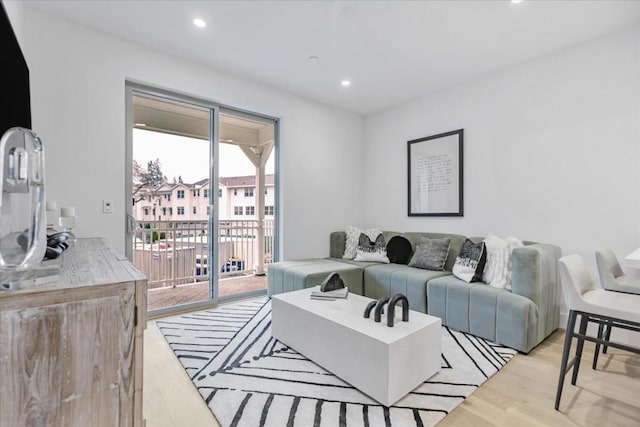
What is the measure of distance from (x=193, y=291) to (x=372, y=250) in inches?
89.3

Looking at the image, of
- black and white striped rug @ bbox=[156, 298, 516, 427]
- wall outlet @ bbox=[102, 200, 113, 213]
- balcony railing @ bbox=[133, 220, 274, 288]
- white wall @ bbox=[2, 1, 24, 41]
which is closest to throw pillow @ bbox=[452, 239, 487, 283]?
black and white striped rug @ bbox=[156, 298, 516, 427]

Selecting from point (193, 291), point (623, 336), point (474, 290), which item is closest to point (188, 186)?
point (193, 291)

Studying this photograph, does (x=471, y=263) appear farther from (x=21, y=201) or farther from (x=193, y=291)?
(x=193, y=291)

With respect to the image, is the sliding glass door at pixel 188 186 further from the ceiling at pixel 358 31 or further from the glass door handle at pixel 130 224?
the ceiling at pixel 358 31

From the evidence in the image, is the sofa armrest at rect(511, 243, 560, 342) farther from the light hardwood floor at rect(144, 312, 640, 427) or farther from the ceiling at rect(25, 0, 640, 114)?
the ceiling at rect(25, 0, 640, 114)

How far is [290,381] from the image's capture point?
187cm

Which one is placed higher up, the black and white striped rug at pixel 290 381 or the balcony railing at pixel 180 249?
the balcony railing at pixel 180 249

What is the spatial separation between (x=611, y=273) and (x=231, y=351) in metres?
2.69

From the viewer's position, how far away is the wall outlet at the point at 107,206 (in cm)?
266

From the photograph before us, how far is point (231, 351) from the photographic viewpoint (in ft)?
7.43

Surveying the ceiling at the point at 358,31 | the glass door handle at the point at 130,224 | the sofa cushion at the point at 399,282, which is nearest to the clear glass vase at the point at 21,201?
the ceiling at the point at 358,31

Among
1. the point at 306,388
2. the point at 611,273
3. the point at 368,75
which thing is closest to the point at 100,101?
the point at 368,75

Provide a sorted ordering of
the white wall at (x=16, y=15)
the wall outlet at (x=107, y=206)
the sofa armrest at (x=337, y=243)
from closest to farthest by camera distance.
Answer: the white wall at (x=16, y=15)
the wall outlet at (x=107, y=206)
the sofa armrest at (x=337, y=243)

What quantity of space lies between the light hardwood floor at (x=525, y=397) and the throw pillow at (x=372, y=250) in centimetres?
177
